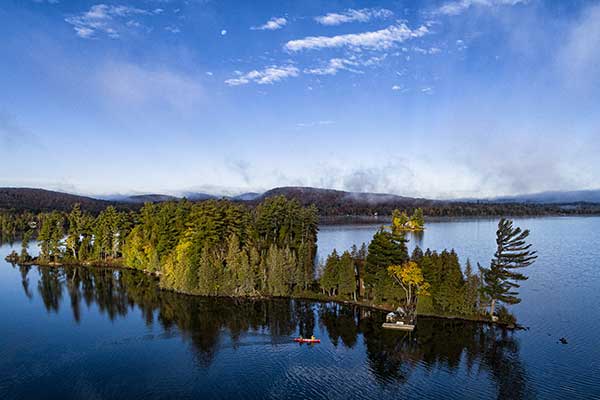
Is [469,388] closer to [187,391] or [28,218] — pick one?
[187,391]

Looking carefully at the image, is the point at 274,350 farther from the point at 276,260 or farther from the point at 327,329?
the point at 276,260

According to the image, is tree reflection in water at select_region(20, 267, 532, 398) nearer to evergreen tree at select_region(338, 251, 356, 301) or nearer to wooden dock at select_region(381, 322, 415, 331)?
wooden dock at select_region(381, 322, 415, 331)

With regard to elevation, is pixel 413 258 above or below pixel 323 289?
above

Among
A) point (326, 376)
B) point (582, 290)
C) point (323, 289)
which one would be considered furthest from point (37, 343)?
point (582, 290)

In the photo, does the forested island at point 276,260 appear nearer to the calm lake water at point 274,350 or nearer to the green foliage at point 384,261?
the green foliage at point 384,261

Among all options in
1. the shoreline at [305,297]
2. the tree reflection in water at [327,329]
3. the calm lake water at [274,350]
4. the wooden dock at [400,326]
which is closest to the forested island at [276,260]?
the shoreline at [305,297]

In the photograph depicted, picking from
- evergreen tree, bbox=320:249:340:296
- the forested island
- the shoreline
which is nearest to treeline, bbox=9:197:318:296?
the forested island

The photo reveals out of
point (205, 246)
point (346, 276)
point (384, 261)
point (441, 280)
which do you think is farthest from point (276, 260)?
point (441, 280)
